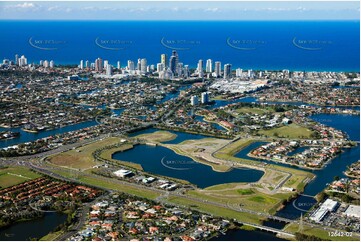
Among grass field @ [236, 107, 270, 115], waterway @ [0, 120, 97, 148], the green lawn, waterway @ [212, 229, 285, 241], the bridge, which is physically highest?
the bridge

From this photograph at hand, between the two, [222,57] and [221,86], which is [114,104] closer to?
[221,86]

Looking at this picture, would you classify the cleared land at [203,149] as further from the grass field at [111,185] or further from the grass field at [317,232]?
the grass field at [317,232]

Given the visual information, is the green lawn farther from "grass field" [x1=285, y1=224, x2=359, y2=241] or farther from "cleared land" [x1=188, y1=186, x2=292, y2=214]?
"grass field" [x1=285, y1=224, x2=359, y2=241]

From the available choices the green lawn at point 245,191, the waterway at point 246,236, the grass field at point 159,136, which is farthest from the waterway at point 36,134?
the waterway at point 246,236

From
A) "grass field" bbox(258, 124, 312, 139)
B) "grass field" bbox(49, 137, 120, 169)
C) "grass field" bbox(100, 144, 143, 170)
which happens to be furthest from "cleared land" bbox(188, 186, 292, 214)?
"grass field" bbox(258, 124, 312, 139)

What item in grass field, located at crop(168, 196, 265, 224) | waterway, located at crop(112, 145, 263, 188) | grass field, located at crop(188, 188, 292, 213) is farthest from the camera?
waterway, located at crop(112, 145, 263, 188)

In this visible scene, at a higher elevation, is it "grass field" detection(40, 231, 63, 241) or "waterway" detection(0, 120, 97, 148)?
"grass field" detection(40, 231, 63, 241)
